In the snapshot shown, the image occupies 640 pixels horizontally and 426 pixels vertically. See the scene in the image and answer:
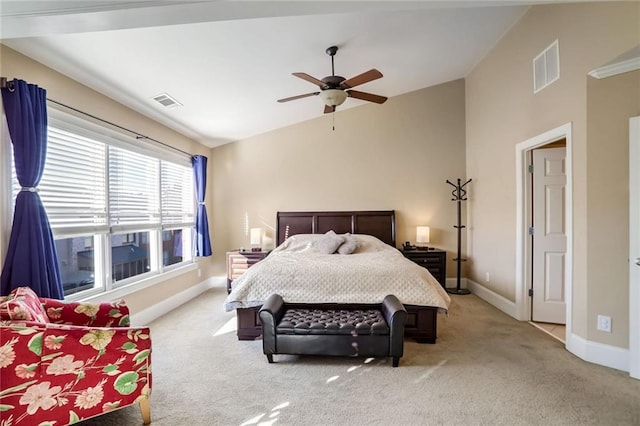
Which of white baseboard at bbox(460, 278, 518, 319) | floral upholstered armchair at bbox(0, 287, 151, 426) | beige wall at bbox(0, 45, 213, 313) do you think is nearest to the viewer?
floral upholstered armchair at bbox(0, 287, 151, 426)

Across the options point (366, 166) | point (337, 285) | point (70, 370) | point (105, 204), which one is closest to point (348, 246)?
point (337, 285)

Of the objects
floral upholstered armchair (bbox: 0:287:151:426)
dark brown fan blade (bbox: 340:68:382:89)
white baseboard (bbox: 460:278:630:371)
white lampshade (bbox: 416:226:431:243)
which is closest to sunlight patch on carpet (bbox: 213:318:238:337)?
floral upholstered armchair (bbox: 0:287:151:426)

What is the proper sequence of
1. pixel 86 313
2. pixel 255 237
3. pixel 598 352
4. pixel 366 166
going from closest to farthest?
pixel 86 313 < pixel 598 352 < pixel 255 237 < pixel 366 166

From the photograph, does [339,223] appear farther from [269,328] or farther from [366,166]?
[269,328]

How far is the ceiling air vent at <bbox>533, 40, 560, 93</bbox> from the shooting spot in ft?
10.2

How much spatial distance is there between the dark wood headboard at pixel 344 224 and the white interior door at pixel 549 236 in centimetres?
213

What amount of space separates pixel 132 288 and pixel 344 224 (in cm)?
333

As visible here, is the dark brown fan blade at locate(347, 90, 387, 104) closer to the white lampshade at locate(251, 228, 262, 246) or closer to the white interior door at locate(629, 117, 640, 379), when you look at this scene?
the white interior door at locate(629, 117, 640, 379)

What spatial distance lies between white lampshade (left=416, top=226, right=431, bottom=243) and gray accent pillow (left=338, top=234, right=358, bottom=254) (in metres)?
1.29

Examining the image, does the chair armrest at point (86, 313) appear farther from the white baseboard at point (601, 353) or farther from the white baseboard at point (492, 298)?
the white baseboard at point (492, 298)

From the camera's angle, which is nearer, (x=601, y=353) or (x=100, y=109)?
(x=601, y=353)

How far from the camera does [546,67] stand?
325 centimetres

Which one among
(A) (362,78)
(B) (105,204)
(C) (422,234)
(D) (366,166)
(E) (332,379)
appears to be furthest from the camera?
(D) (366,166)

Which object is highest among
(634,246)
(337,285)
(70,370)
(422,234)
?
(634,246)
